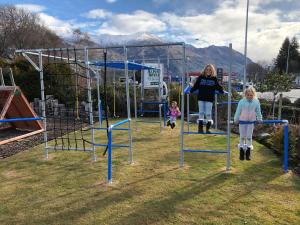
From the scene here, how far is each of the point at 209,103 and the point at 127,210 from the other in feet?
9.98

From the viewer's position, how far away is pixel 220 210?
4137 millimetres

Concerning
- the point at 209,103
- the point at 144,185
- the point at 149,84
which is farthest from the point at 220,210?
Answer: the point at 149,84

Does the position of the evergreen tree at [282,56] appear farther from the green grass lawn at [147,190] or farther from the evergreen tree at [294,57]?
the green grass lawn at [147,190]

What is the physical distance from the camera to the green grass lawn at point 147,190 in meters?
3.98

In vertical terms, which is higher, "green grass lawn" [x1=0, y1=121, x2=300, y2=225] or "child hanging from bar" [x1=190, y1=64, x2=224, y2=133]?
"child hanging from bar" [x1=190, y1=64, x2=224, y2=133]

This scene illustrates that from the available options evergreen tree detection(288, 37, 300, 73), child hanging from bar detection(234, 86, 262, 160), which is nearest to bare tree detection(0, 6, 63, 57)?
child hanging from bar detection(234, 86, 262, 160)

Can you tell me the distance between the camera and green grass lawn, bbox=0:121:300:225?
13.1 feet

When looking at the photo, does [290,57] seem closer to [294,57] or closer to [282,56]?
[294,57]

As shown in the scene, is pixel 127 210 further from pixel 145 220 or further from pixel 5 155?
pixel 5 155

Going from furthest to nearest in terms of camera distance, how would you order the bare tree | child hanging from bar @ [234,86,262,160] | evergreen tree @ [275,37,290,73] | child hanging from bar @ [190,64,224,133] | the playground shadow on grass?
evergreen tree @ [275,37,290,73] < the bare tree < child hanging from bar @ [190,64,224,133] < child hanging from bar @ [234,86,262,160] < the playground shadow on grass

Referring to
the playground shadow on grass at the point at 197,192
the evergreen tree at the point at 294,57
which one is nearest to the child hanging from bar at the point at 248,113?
the playground shadow on grass at the point at 197,192

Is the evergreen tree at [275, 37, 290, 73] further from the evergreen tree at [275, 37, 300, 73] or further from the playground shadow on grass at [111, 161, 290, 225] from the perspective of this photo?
the playground shadow on grass at [111, 161, 290, 225]

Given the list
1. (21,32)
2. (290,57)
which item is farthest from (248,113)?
(290,57)

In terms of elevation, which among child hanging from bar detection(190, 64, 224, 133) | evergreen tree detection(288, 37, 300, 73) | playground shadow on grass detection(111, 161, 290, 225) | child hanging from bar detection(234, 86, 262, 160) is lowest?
playground shadow on grass detection(111, 161, 290, 225)
